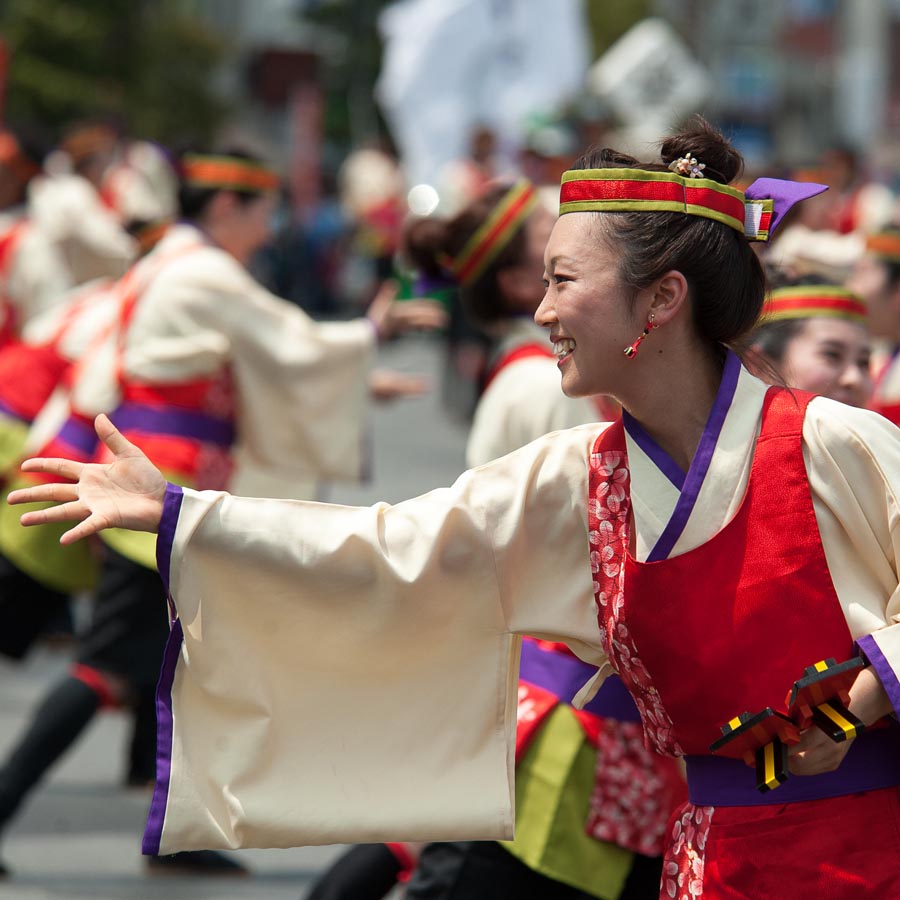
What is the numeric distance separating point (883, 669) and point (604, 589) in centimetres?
41

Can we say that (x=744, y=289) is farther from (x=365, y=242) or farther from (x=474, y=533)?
(x=365, y=242)

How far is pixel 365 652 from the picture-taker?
2.57 metres

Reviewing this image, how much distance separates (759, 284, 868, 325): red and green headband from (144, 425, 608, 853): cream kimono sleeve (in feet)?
3.28

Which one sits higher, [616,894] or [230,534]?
[230,534]

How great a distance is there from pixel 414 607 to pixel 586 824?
766 mm

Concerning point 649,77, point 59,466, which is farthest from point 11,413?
point 649,77

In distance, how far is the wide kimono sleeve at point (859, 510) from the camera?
2.23 m

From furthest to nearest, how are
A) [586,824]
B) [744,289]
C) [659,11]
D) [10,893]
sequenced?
[659,11] → [10,893] → [586,824] → [744,289]

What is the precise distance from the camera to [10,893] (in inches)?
177

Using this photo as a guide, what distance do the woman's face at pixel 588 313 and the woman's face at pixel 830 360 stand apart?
3.30 ft

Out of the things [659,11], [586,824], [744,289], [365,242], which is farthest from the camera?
[659,11]

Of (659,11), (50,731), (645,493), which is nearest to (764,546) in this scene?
(645,493)

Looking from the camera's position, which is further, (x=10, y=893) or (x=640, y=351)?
(x=10, y=893)

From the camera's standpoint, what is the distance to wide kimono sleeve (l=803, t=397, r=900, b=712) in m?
2.23
